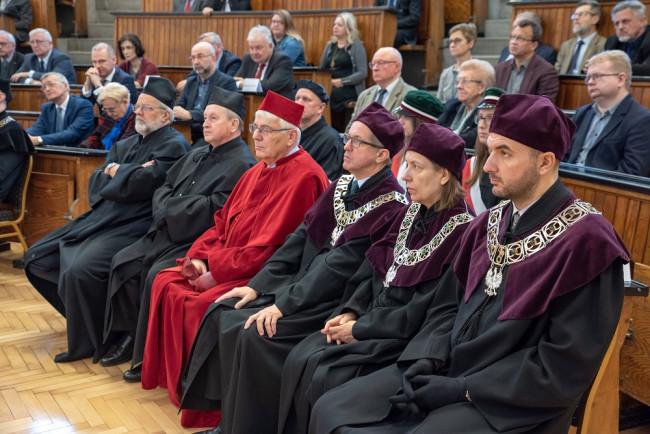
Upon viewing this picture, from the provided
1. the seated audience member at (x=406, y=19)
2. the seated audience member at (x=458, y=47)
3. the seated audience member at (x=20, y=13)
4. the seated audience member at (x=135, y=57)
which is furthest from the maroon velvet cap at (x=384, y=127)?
the seated audience member at (x=20, y=13)

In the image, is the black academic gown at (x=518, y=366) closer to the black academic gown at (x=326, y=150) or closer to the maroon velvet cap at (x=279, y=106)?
Result: the maroon velvet cap at (x=279, y=106)

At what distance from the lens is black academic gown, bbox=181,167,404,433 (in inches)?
107

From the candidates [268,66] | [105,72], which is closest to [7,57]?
[105,72]

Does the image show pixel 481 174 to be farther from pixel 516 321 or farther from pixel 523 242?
pixel 516 321

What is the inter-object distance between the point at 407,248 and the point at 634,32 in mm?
4174

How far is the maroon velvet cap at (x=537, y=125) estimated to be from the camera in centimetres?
197

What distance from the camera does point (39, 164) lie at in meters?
5.04

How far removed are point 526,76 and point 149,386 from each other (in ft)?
12.3

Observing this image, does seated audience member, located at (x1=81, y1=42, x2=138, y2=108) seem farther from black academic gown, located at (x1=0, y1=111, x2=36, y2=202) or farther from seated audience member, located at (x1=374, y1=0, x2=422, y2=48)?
seated audience member, located at (x1=374, y1=0, x2=422, y2=48)

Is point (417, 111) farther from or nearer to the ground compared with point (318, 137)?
farther from the ground

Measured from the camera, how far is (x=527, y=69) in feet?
18.2

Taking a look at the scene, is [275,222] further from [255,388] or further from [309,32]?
[309,32]

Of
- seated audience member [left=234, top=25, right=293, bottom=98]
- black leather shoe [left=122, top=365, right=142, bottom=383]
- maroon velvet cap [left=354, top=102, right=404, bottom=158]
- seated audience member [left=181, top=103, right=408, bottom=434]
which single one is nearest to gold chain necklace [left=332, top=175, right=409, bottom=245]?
seated audience member [left=181, top=103, right=408, bottom=434]

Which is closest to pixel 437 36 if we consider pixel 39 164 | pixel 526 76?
pixel 526 76
